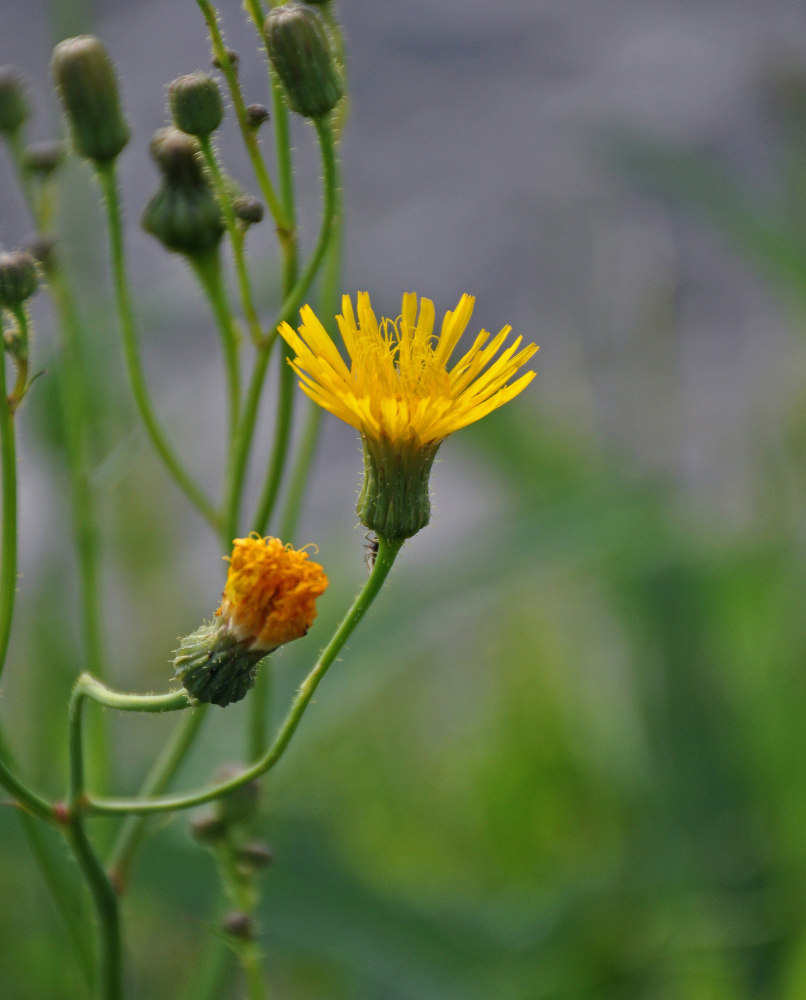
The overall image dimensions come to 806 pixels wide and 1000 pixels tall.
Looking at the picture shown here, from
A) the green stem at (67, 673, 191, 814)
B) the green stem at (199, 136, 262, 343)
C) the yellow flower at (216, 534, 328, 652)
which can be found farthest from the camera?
the green stem at (199, 136, 262, 343)

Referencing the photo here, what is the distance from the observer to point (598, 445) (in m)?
2.97

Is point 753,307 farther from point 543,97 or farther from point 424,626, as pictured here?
point 424,626

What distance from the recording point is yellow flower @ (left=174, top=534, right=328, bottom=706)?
869 millimetres

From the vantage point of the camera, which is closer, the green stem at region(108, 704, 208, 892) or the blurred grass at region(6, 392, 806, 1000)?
the green stem at region(108, 704, 208, 892)

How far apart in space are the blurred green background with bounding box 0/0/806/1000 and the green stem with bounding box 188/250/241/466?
0.23 m

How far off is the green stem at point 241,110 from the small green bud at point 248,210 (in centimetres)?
1

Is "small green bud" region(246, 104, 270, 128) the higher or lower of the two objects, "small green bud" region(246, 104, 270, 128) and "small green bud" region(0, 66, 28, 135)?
the lower

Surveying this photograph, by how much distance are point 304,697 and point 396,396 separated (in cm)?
25

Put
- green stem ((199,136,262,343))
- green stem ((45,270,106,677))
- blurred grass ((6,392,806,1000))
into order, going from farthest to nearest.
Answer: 1. blurred grass ((6,392,806,1000))
2. green stem ((45,270,106,677))
3. green stem ((199,136,262,343))

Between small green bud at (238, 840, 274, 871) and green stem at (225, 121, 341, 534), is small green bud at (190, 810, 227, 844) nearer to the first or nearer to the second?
small green bud at (238, 840, 274, 871)

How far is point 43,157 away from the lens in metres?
1.25

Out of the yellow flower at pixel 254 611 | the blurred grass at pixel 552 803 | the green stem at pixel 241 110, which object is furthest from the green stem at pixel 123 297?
the blurred grass at pixel 552 803

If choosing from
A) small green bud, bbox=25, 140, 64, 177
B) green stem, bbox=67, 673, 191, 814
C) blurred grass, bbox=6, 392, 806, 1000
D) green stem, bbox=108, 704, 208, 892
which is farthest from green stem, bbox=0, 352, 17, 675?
blurred grass, bbox=6, 392, 806, 1000

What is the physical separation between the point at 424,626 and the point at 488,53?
5.04 meters
